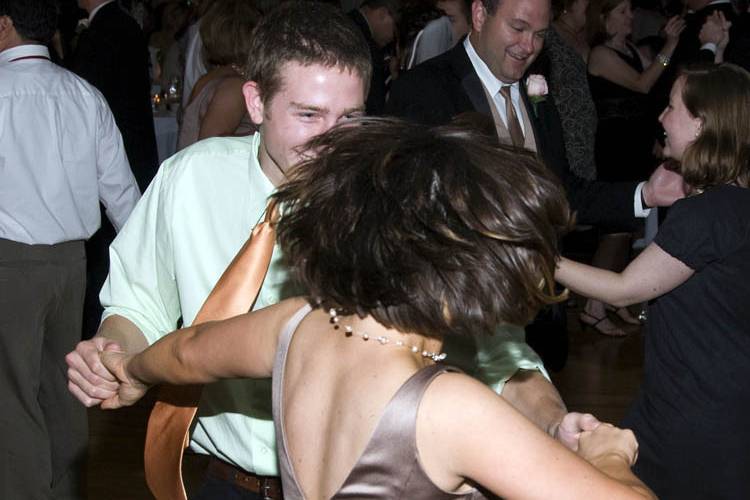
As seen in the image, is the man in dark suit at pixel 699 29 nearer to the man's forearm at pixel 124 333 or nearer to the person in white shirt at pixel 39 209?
the person in white shirt at pixel 39 209

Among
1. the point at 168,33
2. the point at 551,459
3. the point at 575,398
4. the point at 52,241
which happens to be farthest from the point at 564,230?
the point at 168,33

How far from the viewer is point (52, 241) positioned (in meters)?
3.97

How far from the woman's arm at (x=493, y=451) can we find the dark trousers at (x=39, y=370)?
9.33ft

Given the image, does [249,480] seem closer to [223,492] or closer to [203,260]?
[223,492]

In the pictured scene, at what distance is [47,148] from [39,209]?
0.68ft

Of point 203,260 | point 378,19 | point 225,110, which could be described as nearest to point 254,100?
point 203,260

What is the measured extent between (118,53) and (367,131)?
168 inches

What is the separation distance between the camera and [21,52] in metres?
3.95

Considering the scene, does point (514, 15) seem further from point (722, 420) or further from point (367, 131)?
point (367, 131)

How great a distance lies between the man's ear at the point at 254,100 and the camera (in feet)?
7.36

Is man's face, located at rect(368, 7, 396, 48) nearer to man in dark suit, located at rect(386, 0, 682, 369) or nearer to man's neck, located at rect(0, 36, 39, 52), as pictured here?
man in dark suit, located at rect(386, 0, 682, 369)

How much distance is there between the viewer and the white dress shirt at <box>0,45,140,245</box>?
12.8ft

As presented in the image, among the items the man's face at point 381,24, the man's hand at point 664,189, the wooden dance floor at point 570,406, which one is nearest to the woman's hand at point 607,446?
the man's hand at point 664,189

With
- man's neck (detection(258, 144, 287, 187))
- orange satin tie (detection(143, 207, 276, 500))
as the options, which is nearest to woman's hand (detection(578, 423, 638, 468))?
orange satin tie (detection(143, 207, 276, 500))
